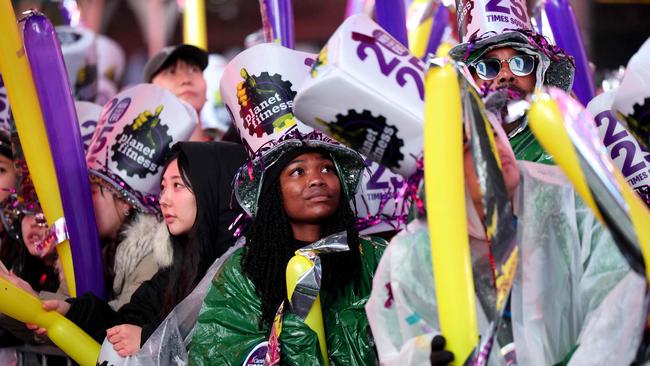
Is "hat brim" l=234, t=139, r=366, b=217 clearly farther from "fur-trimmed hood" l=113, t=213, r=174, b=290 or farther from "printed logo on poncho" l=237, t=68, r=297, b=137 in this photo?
"fur-trimmed hood" l=113, t=213, r=174, b=290

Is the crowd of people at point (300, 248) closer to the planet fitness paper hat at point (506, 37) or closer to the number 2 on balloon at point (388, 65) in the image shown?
the planet fitness paper hat at point (506, 37)

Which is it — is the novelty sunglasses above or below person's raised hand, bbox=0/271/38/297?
above

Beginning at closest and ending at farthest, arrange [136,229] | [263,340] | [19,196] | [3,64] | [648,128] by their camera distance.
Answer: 1. [648,128]
2. [263,340]
3. [3,64]
4. [136,229]
5. [19,196]

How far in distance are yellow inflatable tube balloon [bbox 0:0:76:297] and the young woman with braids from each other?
825 millimetres

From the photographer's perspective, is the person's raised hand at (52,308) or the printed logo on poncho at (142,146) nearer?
the person's raised hand at (52,308)

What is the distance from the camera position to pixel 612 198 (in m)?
2.15

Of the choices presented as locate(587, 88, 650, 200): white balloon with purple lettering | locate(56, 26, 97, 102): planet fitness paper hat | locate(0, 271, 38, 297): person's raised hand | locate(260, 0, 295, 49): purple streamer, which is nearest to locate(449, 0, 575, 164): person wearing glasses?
locate(587, 88, 650, 200): white balloon with purple lettering

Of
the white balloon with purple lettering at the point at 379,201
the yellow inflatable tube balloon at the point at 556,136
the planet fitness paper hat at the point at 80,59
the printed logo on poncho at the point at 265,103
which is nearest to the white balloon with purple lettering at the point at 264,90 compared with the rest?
the printed logo on poncho at the point at 265,103

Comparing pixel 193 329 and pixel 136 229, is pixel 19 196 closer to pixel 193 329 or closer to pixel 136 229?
pixel 136 229

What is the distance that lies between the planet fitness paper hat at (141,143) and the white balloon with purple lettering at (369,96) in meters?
1.49

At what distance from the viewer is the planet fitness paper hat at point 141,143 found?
12.9 ft

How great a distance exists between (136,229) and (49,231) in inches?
11.8

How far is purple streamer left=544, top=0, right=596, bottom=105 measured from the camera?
411 cm

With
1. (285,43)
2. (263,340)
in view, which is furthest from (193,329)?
(285,43)
